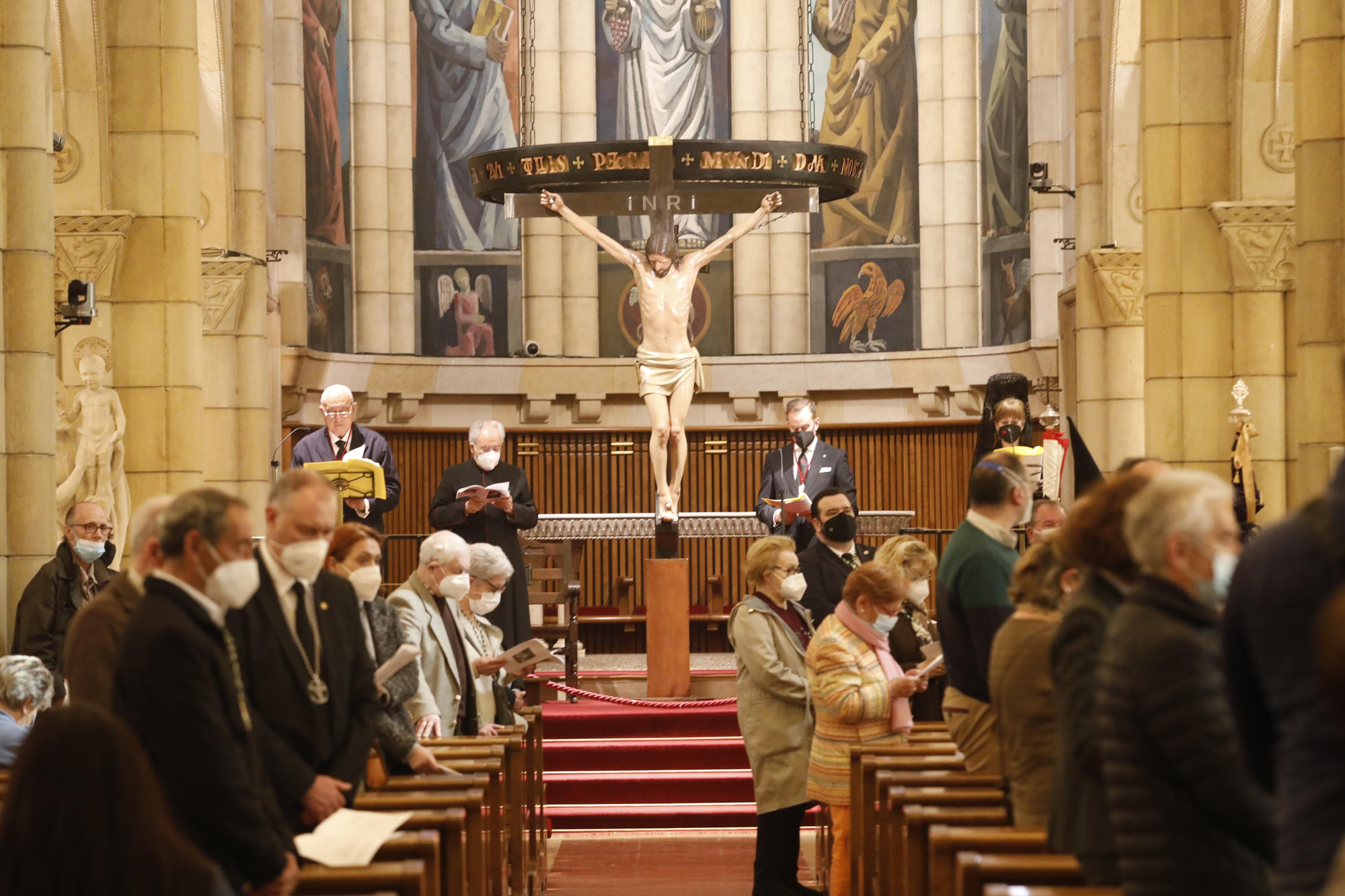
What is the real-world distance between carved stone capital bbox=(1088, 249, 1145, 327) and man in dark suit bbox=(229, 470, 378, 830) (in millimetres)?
9057

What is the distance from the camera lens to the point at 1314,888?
2539 millimetres

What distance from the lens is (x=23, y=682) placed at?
5.79 metres

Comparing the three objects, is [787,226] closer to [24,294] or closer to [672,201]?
[672,201]

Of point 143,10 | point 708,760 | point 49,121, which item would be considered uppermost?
point 143,10

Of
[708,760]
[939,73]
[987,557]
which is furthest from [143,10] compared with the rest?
[939,73]

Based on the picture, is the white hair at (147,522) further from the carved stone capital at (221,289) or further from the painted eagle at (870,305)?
the painted eagle at (870,305)

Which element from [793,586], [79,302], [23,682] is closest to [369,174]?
[79,302]

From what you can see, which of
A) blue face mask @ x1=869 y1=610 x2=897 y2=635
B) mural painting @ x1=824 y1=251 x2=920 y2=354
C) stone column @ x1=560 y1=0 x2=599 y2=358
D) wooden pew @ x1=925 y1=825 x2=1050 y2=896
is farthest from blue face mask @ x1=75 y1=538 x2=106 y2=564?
mural painting @ x1=824 y1=251 x2=920 y2=354

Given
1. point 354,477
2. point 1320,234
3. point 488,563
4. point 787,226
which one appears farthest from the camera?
point 787,226

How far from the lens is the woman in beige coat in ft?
22.5

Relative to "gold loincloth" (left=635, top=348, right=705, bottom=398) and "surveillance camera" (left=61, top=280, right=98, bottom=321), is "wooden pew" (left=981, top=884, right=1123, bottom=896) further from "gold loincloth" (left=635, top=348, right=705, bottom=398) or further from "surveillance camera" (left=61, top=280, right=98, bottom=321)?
"gold loincloth" (left=635, top=348, right=705, bottom=398)

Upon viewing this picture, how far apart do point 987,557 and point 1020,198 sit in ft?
36.8

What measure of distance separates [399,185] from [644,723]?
825 centimetres

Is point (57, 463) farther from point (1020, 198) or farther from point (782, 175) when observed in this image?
point (1020, 198)
